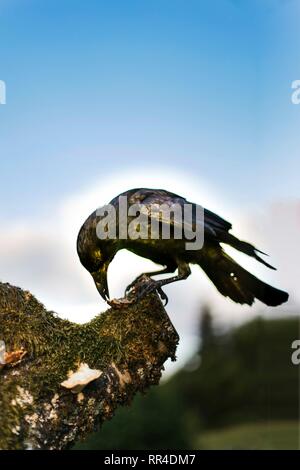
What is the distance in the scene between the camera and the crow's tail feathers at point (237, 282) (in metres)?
4.24

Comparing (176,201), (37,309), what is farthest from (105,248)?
(37,309)

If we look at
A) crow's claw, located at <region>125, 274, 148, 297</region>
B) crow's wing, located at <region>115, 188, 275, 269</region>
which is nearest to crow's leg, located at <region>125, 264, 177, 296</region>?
crow's claw, located at <region>125, 274, 148, 297</region>

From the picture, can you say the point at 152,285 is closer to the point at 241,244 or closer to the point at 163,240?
the point at 163,240

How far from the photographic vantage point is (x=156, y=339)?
3586 millimetres

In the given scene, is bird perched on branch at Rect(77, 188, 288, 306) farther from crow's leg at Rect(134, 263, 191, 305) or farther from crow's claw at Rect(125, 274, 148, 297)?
crow's claw at Rect(125, 274, 148, 297)

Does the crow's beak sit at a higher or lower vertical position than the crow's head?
lower

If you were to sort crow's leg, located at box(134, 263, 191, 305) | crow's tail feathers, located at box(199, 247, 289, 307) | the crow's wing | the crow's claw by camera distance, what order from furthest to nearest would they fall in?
crow's tail feathers, located at box(199, 247, 289, 307) < the crow's wing < the crow's claw < crow's leg, located at box(134, 263, 191, 305)

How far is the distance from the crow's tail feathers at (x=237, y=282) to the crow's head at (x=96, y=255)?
22.6 inches

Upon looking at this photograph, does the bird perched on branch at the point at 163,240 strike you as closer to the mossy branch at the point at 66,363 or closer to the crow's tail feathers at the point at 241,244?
the crow's tail feathers at the point at 241,244

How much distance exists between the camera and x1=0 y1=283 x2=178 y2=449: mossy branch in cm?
Result: 311

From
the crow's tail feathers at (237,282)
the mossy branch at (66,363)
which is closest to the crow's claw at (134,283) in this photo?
the mossy branch at (66,363)

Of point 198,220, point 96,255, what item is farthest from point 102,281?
point 198,220

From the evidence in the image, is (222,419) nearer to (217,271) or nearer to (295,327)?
(295,327)
